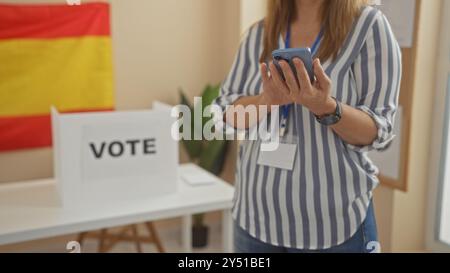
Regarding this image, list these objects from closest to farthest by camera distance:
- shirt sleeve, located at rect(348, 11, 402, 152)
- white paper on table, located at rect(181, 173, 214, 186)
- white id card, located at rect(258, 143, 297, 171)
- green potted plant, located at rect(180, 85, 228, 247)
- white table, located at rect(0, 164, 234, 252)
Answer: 1. shirt sleeve, located at rect(348, 11, 402, 152)
2. white id card, located at rect(258, 143, 297, 171)
3. white table, located at rect(0, 164, 234, 252)
4. white paper on table, located at rect(181, 173, 214, 186)
5. green potted plant, located at rect(180, 85, 228, 247)

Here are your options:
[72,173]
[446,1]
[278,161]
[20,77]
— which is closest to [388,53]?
[446,1]

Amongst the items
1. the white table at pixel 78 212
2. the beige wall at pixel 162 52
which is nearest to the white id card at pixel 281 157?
the beige wall at pixel 162 52

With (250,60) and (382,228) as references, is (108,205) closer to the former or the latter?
(250,60)

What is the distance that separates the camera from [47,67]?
2.03 metres

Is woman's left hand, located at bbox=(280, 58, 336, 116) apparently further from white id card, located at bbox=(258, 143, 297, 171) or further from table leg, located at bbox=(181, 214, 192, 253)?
table leg, located at bbox=(181, 214, 192, 253)

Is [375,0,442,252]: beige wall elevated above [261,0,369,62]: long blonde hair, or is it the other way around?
[261,0,369,62]: long blonde hair

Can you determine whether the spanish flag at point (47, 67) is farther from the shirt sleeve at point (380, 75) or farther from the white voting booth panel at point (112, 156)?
the shirt sleeve at point (380, 75)

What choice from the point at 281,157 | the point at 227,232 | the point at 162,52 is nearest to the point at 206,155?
the point at 227,232

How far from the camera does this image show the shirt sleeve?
28.5 inches

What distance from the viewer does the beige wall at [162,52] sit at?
1243 millimetres

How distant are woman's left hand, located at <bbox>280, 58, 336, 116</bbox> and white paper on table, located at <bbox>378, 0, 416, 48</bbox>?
17 cm

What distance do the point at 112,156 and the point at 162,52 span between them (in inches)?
15.4

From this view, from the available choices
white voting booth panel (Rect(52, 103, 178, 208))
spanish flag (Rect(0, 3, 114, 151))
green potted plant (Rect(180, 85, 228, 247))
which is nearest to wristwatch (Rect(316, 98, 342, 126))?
white voting booth panel (Rect(52, 103, 178, 208))

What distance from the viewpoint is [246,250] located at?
94 cm
